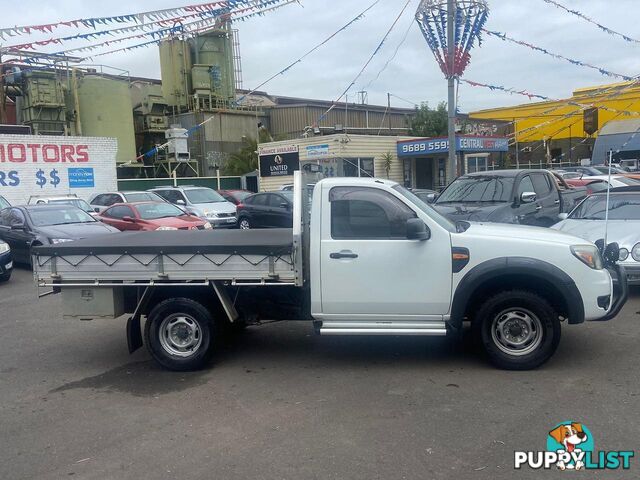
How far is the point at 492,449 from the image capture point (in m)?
4.23

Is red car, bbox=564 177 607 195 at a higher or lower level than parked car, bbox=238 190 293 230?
higher

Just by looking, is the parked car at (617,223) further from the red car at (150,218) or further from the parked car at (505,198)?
the red car at (150,218)

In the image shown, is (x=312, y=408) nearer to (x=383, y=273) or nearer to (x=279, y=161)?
(x=383, y=273)

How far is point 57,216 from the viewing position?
14047 millimetres

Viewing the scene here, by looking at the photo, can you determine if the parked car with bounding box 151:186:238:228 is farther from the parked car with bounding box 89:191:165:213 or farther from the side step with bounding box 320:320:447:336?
the side step with bounding box 320:320:447:336

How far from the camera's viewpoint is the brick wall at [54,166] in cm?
2492

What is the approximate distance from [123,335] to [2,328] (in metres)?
1.99

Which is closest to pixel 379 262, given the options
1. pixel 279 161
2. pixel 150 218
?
pixel 150 218

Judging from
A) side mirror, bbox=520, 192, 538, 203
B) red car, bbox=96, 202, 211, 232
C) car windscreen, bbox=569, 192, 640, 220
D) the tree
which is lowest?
red car, bbox=96, 202, 211, 232

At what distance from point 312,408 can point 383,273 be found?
1.43 metres

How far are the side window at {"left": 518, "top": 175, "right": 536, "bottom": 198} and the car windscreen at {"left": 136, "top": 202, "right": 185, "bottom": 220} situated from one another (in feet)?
30.8

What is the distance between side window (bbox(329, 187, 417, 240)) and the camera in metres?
5.82

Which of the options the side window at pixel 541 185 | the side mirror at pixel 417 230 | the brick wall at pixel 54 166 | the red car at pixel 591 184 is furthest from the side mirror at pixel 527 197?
the brick wall at pixel 54 166

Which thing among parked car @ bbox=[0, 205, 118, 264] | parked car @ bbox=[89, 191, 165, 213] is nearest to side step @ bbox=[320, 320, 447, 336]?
parked car @ bbox=[0, 205, 118, 264]
